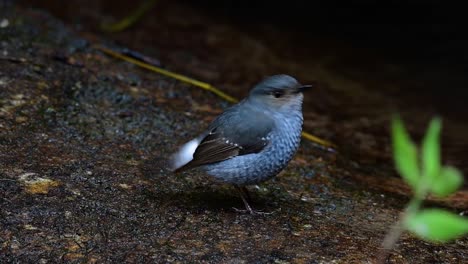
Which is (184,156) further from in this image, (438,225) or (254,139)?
(438,225)

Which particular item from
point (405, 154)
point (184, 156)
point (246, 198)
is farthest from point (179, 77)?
point (405, 154)

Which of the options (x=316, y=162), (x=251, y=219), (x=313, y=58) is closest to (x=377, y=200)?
(x=316, y=162)

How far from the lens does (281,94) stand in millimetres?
4516

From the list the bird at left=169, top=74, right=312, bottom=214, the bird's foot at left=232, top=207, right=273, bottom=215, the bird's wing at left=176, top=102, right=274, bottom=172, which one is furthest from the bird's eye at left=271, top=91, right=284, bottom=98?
the bird's foot at left=232, top=207, right=273, bottom=215

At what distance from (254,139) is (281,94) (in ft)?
1.26

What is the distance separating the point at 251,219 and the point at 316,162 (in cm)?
150

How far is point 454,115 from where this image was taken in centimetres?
835

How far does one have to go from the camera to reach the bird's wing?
172 inches

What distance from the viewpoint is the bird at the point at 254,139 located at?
4.32 meters

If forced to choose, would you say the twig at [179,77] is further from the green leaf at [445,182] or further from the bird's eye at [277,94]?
the green leaf at [445,182]

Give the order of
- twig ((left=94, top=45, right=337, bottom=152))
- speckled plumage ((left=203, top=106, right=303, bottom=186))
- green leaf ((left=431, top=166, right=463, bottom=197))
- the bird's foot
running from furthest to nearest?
1. twig ((left=94, top=45, right=337, bottom=152))
2. the bird's foot
3. speckled plumage ((left=203, top=106, right=303, bottom=186))
4. green leaf ((left=431, top=166, right=463, bottom=197))

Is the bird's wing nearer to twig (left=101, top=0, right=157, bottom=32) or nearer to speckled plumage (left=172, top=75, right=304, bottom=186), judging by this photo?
speckled plumage (left=172, top=75, right=304, bottom=186)

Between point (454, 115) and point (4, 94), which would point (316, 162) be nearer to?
A: point (4, 94)

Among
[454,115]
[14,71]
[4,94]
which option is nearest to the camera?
[4,94]
